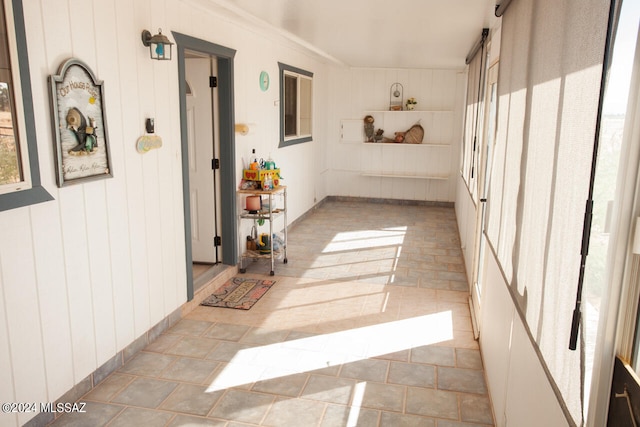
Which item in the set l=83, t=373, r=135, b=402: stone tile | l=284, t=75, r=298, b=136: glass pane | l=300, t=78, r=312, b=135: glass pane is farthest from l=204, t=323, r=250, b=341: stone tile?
l=300, t=78, r=312, b=135: glass pane

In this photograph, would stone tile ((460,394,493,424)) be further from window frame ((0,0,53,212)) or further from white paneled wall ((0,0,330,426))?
window frame ((0,0,53,212))

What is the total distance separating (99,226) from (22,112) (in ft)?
2.92

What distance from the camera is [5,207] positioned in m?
2.27

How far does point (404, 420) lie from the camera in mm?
2781

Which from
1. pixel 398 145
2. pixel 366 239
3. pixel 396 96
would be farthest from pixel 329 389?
pixel 396 96

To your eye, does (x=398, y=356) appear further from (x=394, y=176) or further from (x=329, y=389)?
(x=394, y=176)

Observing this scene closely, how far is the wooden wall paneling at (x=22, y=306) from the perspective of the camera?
7.70 ft

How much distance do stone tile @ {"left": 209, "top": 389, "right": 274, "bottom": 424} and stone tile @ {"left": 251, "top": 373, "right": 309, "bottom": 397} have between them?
7 centimetres

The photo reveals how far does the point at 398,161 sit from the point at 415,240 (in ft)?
9.31

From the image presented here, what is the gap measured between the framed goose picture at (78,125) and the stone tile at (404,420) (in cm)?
223

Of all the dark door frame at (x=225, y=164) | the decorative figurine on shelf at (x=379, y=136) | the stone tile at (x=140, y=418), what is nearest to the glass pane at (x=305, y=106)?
the decorative figurine on shelf at (x=379, y=136)

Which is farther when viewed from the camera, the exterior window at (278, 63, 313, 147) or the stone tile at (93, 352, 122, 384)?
the exterior window at (278, 63, 313, 147)

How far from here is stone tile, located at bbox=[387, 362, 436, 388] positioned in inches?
125

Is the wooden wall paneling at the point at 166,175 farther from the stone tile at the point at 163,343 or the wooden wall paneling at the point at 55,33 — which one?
the wooden wall paneling at the point at 55,33
